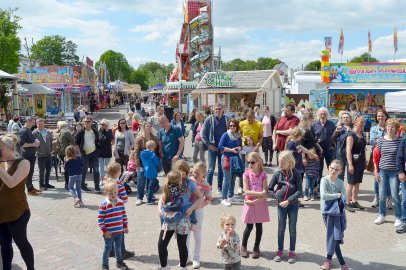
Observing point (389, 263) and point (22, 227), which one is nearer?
point (22, 227)

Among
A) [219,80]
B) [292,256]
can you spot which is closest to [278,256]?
[292,256]

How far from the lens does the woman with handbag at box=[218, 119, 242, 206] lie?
792 centimetres

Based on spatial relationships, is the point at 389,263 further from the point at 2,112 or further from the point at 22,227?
the point at 2,112

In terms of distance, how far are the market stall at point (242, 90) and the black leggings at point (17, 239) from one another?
18618mm

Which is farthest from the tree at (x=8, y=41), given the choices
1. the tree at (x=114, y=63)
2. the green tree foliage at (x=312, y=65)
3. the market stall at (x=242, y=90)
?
the green tree foliage at (x=312, y=65)

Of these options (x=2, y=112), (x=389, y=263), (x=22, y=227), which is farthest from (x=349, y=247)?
(x=2, y=112)

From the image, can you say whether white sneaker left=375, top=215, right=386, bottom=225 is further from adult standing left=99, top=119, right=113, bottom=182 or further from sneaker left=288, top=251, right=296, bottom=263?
adult standing left=99, top=119, right=113, bottom=182

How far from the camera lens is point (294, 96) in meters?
29.5

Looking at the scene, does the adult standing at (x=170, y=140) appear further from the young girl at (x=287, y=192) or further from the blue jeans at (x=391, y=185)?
the blue jeans at (x=391, y=185)

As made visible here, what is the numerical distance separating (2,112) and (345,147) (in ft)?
66.9

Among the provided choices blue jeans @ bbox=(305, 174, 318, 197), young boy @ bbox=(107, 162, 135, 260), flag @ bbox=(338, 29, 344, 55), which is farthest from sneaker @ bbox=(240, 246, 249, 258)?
flag @ bbox=(338, 29, 344, 55)

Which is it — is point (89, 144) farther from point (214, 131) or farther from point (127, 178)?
point (214, 131)

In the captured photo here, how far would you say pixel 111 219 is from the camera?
494 centimetres

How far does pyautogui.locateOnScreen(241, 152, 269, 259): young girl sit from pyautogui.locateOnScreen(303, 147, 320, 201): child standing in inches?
101
